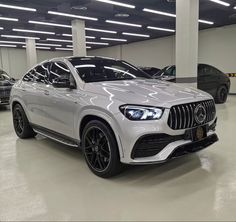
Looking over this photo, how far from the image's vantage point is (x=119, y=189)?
8.13ft

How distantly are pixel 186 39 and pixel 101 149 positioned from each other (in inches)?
184

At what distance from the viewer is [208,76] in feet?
26.4

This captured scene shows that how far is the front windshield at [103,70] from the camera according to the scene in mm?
3176

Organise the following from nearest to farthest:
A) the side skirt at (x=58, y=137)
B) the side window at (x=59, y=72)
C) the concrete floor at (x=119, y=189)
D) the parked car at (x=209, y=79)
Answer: the concrete floor at (x=119, y=189), the side skirt at (x=58, y=137), the side window at (x=59, y=72), the parked car at (x=209, y=79)

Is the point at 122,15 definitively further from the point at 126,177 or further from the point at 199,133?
the point at 126,177

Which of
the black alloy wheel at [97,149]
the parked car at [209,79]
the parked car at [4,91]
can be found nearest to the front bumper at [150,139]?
the black alloy wheel at [97,149]

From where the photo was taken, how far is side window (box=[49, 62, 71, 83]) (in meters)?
3.27

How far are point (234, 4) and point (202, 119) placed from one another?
7088mm

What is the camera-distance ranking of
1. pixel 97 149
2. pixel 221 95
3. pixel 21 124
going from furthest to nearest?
pixel 221 95 → pixel 21 124 → pixel 97 149

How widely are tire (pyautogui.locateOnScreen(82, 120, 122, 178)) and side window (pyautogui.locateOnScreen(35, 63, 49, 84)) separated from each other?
137cm

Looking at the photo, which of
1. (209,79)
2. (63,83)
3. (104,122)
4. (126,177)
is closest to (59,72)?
(63,83)

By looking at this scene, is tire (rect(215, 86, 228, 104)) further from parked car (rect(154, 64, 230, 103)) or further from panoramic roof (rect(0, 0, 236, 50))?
panoramic roof (rect(0, 0, 236, 50))

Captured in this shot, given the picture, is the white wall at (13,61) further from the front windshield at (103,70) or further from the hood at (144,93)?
the hood at (144,93)

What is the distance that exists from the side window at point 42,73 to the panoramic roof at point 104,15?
4.37 m
